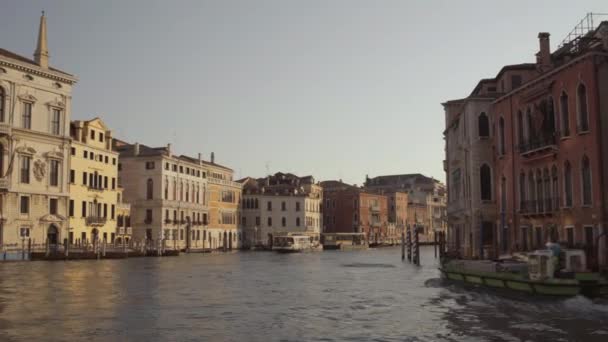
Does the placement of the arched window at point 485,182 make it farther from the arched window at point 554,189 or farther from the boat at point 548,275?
the boat at point 548,275

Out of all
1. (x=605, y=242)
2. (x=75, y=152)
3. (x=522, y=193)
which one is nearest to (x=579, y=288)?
(x=605, y=242)

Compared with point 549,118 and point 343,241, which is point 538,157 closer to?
point 549,118

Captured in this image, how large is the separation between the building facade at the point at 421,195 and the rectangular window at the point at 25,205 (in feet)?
271

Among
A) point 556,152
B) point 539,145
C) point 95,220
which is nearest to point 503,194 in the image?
point 539,145

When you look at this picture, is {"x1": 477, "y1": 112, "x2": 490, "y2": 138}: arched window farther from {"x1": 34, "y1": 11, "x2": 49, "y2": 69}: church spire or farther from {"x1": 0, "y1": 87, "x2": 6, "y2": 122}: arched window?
{"x1": 34, "y1": 11, "x2": 49, "y2": 69}: church spire

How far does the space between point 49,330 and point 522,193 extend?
21916mm

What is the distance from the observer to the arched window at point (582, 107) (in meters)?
25.3

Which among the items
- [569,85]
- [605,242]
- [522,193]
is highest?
[569,85]

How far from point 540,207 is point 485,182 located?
6201 mm

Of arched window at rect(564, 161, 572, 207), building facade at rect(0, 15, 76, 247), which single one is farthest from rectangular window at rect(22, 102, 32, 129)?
arched window at rect(564, 161, 572, 207)

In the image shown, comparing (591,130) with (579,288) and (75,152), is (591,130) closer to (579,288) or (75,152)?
(579,288)

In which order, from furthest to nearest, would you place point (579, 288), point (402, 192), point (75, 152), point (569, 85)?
point (402, 192)
point (75, 152)
point (569, 85)
point (579, 288)

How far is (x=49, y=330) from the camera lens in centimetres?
1552

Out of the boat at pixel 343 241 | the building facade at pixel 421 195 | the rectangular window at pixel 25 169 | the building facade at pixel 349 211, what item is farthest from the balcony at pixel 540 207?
the building facade at pixel 421 195
